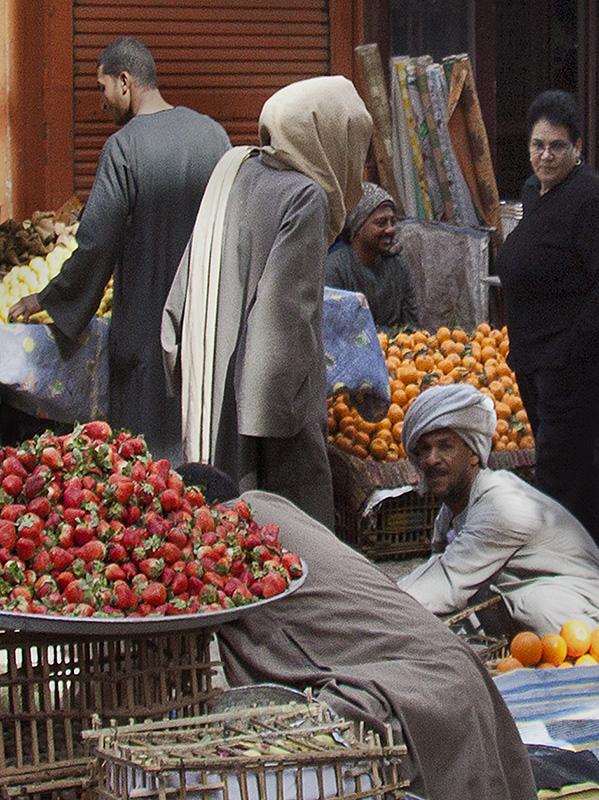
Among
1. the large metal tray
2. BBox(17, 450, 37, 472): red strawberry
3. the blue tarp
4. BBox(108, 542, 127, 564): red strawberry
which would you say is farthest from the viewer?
the blue tarp

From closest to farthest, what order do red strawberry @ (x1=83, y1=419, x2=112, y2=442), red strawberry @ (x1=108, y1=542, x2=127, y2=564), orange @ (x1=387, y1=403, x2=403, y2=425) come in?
red strawberry @ (x1=108, y1=542, x2=127, y2=564) → red strawberry @ (x1=83, y1=419, x2=112, y2=442) → orange @ (x1=387, y1=403, x2=403, y2=425)

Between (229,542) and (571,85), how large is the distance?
671cm

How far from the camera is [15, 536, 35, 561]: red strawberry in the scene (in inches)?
87.3

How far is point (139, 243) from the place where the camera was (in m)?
4.99

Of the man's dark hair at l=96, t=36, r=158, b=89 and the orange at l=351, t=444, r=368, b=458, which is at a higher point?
the man's dark hair at l=96, t=36, r=158, b=89

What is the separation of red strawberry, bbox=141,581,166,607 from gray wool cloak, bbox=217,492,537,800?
0.41m

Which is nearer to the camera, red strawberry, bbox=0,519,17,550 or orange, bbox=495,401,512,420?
red strawberry, bbox=0,519,17,550

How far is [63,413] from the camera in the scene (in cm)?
512

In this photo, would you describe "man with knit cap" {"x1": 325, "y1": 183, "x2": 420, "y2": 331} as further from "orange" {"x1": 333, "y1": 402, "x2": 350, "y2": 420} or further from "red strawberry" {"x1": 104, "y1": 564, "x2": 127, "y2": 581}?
"red strawberry" {"x1": 104, "y1": 564, "x2": 127, "y2": 581}

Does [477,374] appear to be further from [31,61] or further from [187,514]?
[187,514]

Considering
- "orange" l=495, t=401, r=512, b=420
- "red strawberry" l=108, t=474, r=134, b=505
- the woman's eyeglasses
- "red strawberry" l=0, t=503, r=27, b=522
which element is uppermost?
the woman's eyeglasses

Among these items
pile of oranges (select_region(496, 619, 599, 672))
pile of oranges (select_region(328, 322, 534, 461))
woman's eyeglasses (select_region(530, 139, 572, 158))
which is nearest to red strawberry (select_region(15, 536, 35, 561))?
pile of oranges (select_region(496, 619, 599, 672))

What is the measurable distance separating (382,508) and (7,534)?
3.58 m

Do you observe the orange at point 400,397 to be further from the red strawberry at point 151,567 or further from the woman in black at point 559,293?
the red strawberry at point 151,567
